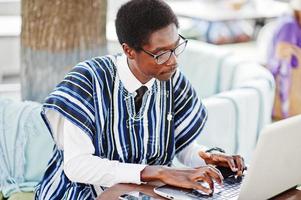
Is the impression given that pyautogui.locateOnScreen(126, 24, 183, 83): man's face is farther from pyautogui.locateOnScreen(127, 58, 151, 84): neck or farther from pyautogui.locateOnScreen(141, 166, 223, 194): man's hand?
pyautogui.locateOnScreen(141, 166, 223, 194): man's hand

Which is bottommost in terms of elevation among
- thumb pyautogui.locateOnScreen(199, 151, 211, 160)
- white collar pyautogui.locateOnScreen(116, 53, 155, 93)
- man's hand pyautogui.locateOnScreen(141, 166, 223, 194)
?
thumb pyautogui.locateOnScreen(199, 151, 211, 160)

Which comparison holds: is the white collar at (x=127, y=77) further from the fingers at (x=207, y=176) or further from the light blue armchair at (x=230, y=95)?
the light blue armchair at (x=230, y=95)

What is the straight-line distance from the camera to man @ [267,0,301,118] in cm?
439

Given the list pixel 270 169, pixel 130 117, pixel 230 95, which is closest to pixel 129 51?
pixel 130 117

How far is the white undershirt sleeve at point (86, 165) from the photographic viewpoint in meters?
1.76

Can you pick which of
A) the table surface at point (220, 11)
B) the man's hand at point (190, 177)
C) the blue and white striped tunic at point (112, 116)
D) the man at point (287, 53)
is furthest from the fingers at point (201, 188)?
the table surface at point (220, 11)

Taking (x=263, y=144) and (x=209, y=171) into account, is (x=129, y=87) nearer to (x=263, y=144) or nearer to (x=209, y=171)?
(x=209, y=171)

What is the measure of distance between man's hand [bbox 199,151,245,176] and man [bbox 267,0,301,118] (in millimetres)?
2713

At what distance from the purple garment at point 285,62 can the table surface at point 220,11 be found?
1.08 metres

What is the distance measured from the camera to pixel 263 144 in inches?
Result: 55.7

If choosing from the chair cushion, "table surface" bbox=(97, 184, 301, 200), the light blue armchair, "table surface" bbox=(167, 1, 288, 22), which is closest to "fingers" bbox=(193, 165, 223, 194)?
"table surface" bbox=(97, 184, 301, 200)

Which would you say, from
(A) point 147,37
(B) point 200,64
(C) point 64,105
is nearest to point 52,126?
(C) point 64,105

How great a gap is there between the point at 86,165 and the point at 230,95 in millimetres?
1454

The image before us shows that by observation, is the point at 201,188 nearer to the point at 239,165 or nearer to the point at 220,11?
the point at 239,165
